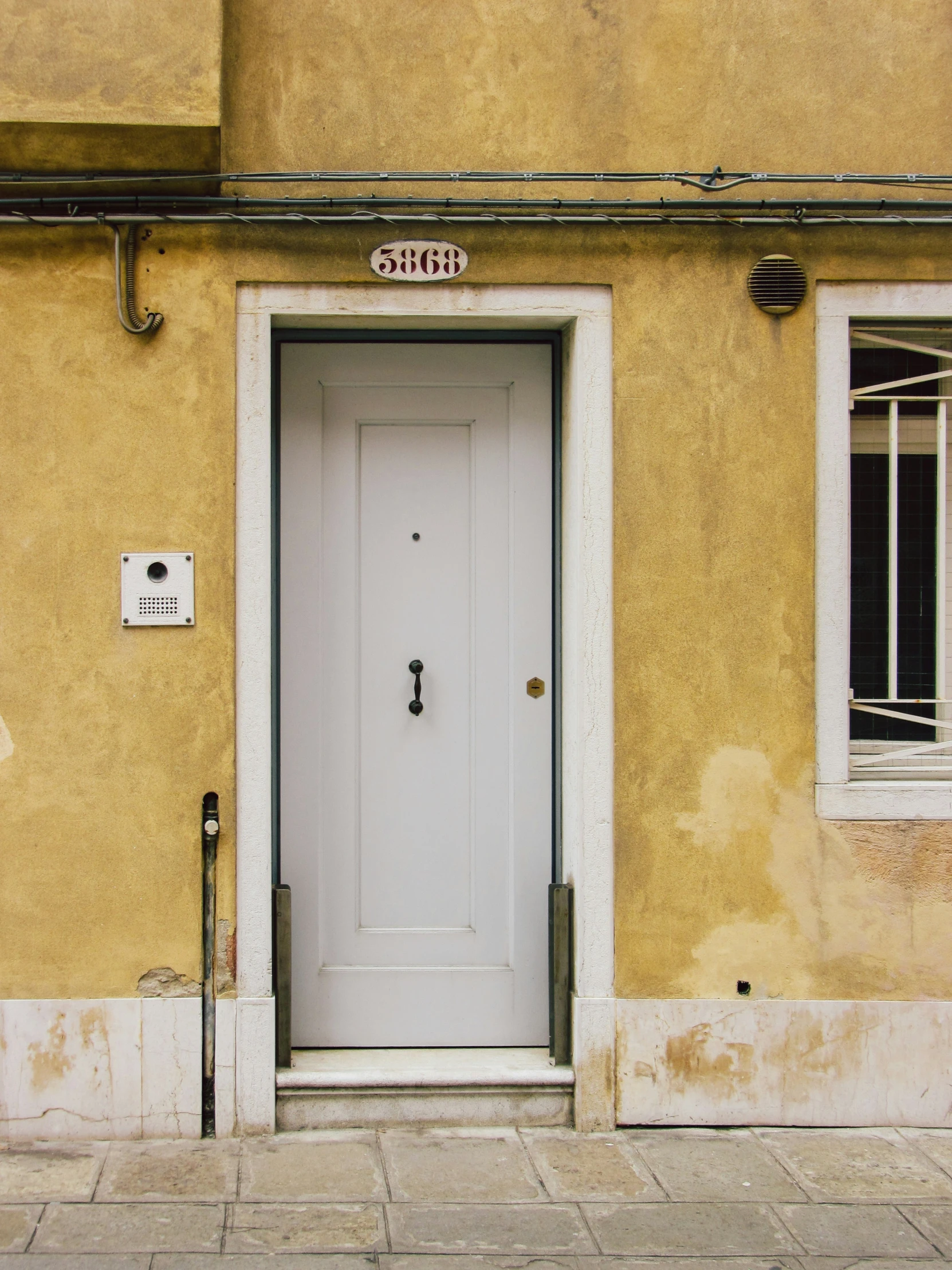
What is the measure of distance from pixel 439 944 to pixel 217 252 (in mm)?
2679

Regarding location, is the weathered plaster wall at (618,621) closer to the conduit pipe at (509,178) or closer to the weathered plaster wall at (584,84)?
the conduit pipe at (509,178)

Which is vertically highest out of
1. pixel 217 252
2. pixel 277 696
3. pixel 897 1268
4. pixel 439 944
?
pixel 217 252

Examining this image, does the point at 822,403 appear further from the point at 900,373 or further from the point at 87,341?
the point at 87,341

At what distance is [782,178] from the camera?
13.6 ft

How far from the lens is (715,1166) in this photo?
390 cm

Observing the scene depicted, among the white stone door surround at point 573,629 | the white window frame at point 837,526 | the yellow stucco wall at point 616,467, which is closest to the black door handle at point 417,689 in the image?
the white stone door surround at point 573,629

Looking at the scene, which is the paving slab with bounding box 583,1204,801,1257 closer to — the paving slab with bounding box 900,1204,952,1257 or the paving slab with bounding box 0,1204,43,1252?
the paving slab with bounding box 900,1204,952,1257

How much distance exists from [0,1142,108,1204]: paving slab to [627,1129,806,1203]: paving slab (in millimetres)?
1853

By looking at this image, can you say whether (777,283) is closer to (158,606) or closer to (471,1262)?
(158,606)

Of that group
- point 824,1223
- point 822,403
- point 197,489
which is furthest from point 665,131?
point 824,1223

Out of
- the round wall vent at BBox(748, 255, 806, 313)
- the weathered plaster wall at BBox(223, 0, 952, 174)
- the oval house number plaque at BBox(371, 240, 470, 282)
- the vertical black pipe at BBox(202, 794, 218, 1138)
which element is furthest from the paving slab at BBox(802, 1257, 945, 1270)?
the weathered plaster wall at BBox(223, 0, 952, 174)

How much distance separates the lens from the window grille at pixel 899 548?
437 cm

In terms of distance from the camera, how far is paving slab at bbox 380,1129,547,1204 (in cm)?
370

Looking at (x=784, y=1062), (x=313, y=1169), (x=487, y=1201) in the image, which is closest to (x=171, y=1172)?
(x=313, y=1169)
